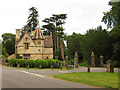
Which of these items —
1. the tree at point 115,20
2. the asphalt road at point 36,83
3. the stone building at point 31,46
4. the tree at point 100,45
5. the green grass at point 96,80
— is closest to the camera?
the asphalt road at point 36,83

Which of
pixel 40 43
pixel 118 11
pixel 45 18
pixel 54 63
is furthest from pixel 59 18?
pixel 118 11

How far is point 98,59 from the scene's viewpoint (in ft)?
153

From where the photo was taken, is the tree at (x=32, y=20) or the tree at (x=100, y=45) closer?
the tree at (x=100, y=45)

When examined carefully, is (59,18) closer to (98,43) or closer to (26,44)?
(26,44)

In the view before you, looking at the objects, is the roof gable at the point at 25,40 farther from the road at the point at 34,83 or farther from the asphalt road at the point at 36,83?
the asphalt road at the point at 36,83

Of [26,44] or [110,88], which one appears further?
[26,44]

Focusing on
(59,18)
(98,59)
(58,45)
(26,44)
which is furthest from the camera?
(58,45)

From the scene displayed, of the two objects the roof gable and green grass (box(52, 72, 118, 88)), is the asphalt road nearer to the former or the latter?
green grass (box(52, 72, 118, 88))

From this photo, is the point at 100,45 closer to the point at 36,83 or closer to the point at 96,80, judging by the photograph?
the point at 96,80

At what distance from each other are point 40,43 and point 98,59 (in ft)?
62.0

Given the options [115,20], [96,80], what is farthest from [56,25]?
[96,80]

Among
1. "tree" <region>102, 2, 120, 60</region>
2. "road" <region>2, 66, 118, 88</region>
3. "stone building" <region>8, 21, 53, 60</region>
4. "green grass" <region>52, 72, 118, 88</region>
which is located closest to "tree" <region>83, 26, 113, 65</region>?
"tree" <region>102, 2, 120, 60</region>

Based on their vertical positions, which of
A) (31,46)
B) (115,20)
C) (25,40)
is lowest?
(31,46)

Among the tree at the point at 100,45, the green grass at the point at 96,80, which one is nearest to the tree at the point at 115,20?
the tree at the point at 100,45
